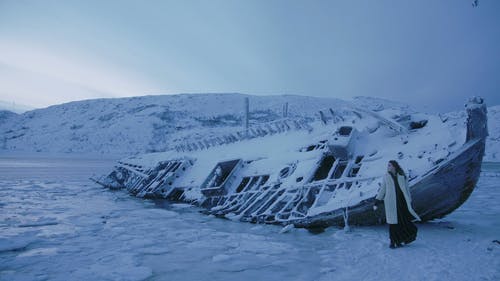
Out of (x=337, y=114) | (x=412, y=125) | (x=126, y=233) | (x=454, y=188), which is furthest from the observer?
(x=337, y=114)

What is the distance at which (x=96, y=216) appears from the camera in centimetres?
1023

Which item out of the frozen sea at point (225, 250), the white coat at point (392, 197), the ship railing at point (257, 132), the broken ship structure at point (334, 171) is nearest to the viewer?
the frozen sea at point (225, 250)

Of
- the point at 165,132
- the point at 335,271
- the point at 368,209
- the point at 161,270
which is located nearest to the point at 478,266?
the point at 335,271

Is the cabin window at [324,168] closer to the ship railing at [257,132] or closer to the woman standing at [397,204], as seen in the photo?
the ship railing at [257,132]

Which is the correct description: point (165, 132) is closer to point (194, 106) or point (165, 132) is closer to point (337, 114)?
point (194, 106)

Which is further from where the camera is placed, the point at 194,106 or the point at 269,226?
the point at 194,106

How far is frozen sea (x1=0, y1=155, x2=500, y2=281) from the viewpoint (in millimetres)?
5039

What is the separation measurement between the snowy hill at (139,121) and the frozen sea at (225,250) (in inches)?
1746

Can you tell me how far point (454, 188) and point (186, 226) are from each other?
621 cm

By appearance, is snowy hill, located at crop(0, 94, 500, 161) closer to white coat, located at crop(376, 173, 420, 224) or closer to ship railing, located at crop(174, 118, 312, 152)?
ship railing, located at crop(174, 118, 312, 152)

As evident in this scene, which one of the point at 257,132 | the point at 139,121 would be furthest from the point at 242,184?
the point at 139,121

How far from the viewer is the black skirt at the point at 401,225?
5992 mm

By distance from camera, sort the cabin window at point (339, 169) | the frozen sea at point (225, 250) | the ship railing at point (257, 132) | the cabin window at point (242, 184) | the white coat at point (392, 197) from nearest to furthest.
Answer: the frozen sea at point (225, 250)
the white coat at point (392, 197)
the cabin window at point (339, 169)
the cabin window at point (242, 184)
the ship railing at point (257, 132)

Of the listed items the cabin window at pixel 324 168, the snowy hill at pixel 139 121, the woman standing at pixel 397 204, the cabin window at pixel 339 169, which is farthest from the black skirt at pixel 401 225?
the snowy hill at pixel 139 121
